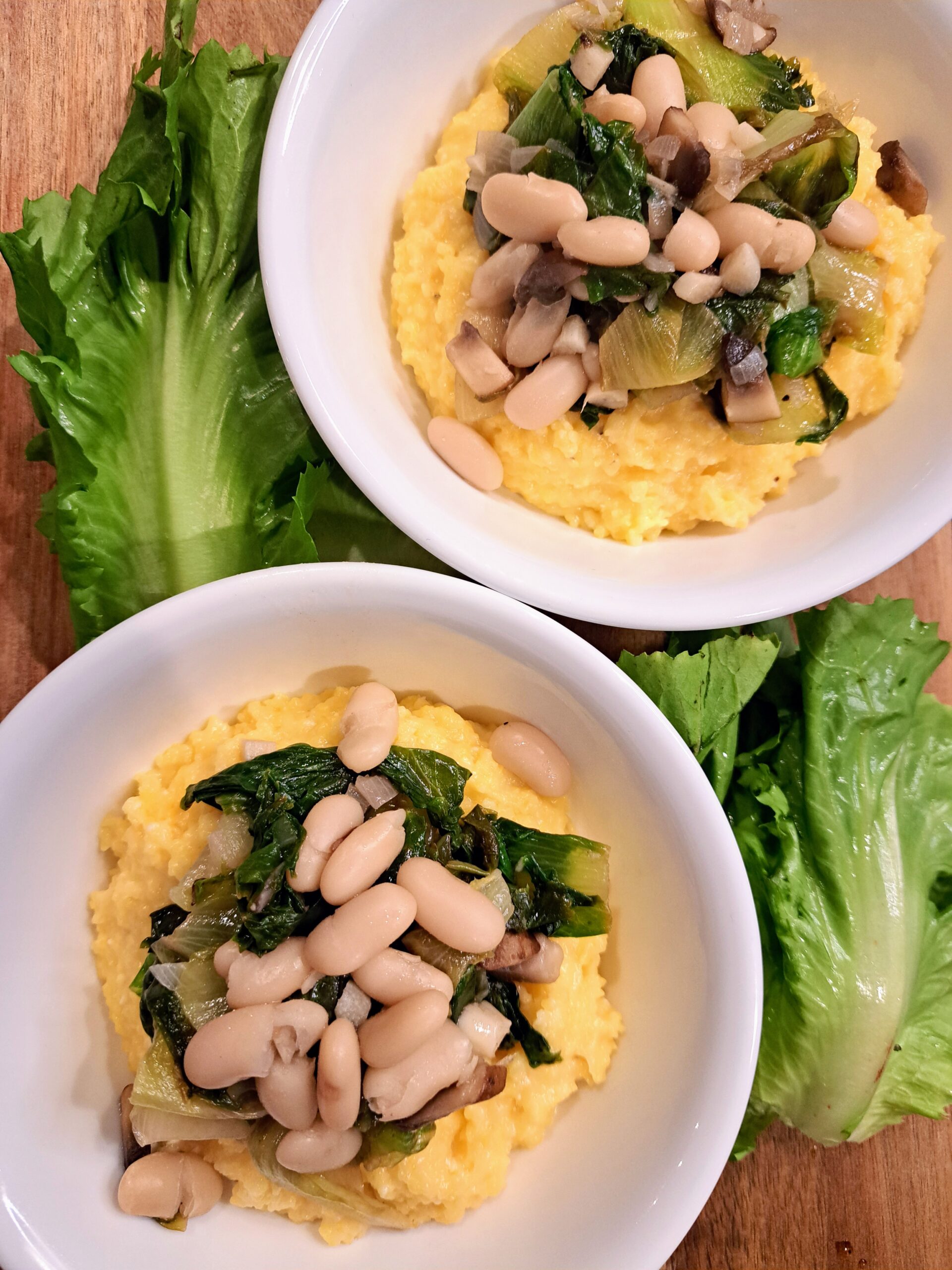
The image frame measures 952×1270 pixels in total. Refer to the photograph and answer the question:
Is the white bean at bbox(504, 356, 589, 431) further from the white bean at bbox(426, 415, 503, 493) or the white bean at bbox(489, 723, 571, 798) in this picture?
the white bean at bbox(489, 723, 571, 798)

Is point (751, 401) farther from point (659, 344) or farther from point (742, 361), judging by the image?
point (659, 344)

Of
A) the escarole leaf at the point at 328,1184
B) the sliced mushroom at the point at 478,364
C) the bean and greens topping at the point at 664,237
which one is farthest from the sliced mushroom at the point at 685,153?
the escarole leaf at the point at 328,1184

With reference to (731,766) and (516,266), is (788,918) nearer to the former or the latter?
(731,766)

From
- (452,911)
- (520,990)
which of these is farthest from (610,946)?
(452,911)

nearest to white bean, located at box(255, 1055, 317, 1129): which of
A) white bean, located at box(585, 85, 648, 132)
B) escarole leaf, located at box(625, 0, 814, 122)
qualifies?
white bean, located at box(585, 85, 648, 132)

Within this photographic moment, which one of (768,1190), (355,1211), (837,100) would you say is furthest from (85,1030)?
(837,100)

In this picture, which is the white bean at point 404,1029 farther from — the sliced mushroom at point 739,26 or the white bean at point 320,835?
the sliced mushroom at point 739,26
